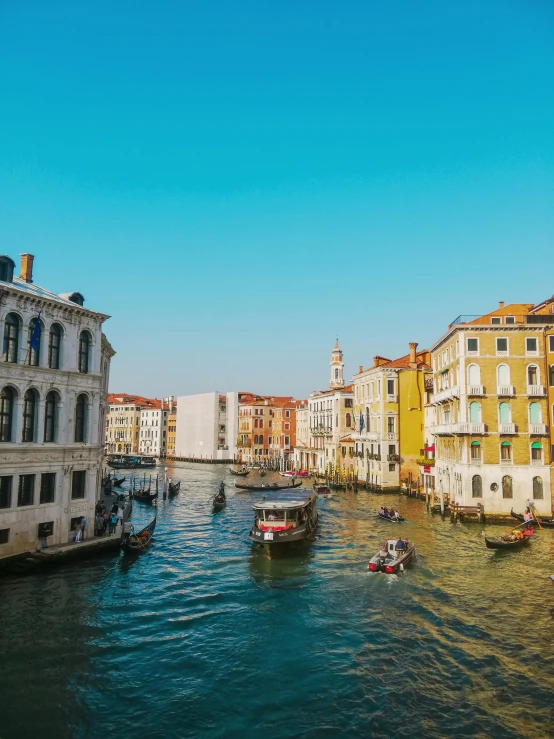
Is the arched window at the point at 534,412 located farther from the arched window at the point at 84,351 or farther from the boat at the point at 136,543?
the arched window at the point at 84,351

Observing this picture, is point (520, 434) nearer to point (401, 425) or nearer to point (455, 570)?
point (455, 570)

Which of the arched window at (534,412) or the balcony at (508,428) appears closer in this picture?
the balcony at (508,428)

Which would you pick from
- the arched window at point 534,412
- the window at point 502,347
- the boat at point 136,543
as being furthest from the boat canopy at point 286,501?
the window at point 502,347

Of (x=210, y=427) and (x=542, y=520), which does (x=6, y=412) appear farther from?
(x=210, y=427)

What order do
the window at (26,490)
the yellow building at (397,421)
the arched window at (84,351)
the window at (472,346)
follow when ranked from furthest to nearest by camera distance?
the yellow building at (397,421) → the window at (472,346) → the arched window at (84,351) → the window at (26,490)

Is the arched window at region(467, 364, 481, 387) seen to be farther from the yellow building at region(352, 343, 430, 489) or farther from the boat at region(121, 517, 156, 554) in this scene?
the boat at region(121, 517, 156, 554)

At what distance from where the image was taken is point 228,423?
A: 9731 cm

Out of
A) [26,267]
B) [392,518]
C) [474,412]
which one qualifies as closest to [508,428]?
[474,412]

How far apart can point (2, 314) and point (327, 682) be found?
1633 cm

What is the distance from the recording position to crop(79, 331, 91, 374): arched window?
23.8 metres

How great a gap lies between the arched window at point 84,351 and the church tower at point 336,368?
50.3 meters

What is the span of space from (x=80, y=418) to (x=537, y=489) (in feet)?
83.1

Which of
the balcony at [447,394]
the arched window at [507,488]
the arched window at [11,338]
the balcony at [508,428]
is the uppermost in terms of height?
the arched window at [11,338]

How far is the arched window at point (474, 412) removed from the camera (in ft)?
109
